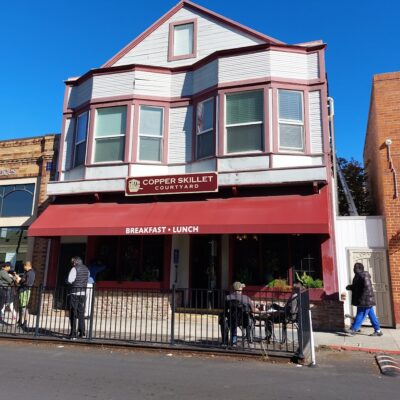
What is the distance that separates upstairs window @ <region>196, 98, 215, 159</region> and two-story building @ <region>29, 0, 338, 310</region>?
3cm

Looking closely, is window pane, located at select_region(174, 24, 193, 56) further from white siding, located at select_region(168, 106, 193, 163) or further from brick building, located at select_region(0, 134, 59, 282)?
brick building, located at select_region(0, 134, 59, 282)

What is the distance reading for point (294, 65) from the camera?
1230 cm

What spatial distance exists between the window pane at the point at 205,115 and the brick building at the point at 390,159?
496 centimetres

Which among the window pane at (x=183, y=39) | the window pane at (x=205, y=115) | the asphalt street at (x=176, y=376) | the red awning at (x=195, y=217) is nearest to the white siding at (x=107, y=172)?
the red awning at (x=195, y=217)

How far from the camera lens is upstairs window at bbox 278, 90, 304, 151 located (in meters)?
11.9

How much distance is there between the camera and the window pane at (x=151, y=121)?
13.3 meters

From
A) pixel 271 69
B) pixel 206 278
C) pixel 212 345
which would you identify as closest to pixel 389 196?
pixel 271 69

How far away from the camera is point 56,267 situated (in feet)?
44.9

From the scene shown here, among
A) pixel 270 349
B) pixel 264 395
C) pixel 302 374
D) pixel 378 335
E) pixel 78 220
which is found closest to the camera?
pixel 264 395

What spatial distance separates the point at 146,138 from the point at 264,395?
9.44 m

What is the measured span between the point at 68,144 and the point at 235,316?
9268 mm

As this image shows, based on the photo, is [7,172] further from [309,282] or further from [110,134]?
[309,282]

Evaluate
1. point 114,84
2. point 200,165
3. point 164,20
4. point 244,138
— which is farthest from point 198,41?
point 200,165

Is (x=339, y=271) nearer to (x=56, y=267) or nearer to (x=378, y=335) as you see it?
(x=378, y=335)
